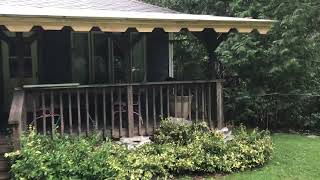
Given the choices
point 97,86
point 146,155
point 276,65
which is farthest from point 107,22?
point 276,65

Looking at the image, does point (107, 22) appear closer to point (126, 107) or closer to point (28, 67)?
point (126, 107)

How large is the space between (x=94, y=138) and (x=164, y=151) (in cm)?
122

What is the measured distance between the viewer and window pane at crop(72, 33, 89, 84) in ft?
38.5

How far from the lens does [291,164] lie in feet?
29.1

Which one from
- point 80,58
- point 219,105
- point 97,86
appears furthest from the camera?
point 80,58

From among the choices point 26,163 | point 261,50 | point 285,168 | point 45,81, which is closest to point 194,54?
point 261,50

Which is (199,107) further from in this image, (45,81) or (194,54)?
(194,54)

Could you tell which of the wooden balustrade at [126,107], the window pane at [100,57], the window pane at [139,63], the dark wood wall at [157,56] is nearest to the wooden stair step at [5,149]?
the wooden balustrade at [126,107]

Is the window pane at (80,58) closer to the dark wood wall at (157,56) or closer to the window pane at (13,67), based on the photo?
the window pane at (13,67)

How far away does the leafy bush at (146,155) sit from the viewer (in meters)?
6.89

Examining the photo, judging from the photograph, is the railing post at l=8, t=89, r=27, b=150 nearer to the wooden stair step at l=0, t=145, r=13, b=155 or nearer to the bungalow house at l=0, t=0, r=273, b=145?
the bungalow house at l=0, t=0, r=273, b=145

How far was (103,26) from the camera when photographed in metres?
7.99

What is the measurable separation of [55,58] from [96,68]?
3.77ft

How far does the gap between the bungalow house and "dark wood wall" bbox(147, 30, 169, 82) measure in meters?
0.03
